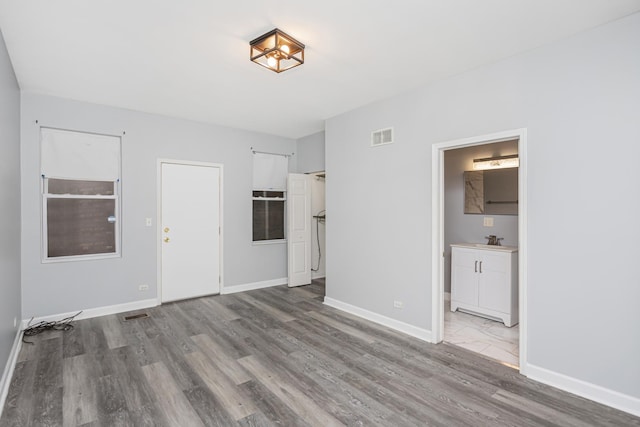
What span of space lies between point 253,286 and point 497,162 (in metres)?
4.25

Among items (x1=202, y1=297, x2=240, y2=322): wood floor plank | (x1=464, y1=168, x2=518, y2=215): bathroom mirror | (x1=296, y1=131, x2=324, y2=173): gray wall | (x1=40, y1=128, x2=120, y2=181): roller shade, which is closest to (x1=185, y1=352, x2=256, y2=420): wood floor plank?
(x1=202, y1=297, x2=240, y2=322): wood floor plank

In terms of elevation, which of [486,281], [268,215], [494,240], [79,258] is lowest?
[486,281]

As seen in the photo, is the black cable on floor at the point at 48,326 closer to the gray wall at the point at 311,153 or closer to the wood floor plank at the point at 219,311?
the wood floor plank at the point at 219,311

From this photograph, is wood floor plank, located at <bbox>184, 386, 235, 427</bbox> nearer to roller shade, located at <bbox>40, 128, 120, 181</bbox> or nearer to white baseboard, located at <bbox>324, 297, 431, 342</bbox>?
white baseboard, located at <bbox>324, 297, 431, 342</bbox>

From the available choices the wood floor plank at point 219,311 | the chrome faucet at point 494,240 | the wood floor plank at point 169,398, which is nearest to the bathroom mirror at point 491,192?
the chrome faucet at point 494,240

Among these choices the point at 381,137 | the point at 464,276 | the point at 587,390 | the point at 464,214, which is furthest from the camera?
the point at 464,214

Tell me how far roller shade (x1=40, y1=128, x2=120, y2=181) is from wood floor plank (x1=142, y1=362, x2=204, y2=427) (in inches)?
104

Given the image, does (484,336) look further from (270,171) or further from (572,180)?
(270,171)

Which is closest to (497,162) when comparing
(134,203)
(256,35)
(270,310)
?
(256,35)

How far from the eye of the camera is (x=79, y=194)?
3.97m

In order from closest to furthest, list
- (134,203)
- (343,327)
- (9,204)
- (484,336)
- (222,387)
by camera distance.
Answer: (222,387)
(9,204)
(484,336)
(343,327)
(134,203)

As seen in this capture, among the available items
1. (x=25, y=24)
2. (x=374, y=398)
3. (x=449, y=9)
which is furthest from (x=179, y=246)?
(x=449, y=9)

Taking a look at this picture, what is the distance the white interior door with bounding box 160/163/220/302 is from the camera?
463 centimetres

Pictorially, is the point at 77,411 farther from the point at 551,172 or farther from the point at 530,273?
the point at 551,172
